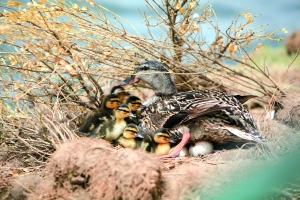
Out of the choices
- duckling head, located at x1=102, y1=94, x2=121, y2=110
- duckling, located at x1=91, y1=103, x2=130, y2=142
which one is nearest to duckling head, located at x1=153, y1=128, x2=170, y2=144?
duckling, located at x1=91, y1=103, x2=130, y2=142

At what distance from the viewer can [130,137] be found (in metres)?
2.85

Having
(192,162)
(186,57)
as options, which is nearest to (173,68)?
(186,57)

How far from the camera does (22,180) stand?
2.49m

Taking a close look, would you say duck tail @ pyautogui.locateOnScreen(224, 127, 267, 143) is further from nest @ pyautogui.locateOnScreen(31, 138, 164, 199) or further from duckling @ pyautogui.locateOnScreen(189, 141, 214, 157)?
nest @ pyautogui.locateOnScreen(31, 138, 164, 199)

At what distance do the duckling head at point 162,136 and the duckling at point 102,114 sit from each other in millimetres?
320

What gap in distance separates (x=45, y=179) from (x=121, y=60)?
1.23 metres

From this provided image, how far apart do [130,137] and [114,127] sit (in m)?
0.13

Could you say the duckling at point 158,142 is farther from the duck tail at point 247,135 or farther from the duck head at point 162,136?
the duck tail at point 247,135

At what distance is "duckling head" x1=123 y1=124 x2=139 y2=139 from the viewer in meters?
2.82

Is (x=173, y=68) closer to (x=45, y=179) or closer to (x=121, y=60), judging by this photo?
(x=121, y=60)

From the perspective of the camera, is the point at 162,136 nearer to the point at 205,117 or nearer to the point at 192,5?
the point at 205,117

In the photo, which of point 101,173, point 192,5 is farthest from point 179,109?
point 101,173

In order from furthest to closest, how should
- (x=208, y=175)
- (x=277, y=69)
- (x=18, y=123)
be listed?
(x=277, y=69) → (x=18, y=123) → (x=208, y=175)

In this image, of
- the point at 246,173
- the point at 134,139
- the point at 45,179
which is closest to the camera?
the point at 246,173
